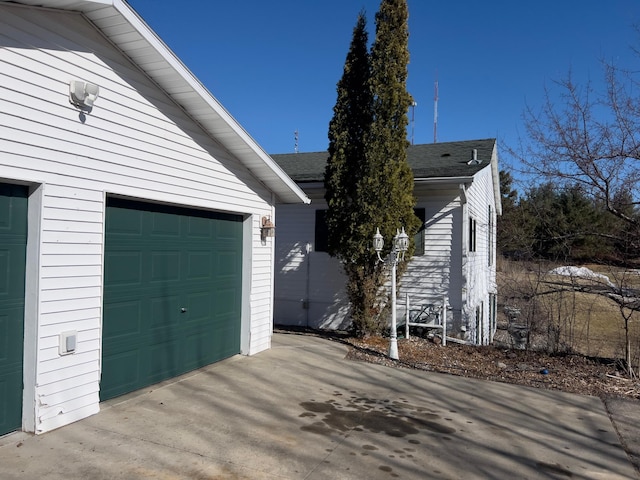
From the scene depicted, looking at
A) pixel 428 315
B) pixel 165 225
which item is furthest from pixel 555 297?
pixel 165 225

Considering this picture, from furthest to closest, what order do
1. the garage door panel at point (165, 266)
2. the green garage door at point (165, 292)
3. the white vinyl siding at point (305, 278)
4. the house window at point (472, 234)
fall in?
the house window at point (472, 234), the white vinyl siding at point (305, 278), the garage door panel at point (165, 266), the green garage door at point (165, 292)

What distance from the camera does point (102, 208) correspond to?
4719 millimetres

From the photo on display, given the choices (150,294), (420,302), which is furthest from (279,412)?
(420,302)

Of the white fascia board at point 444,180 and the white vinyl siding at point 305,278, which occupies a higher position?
the white fascia board at point 444,180

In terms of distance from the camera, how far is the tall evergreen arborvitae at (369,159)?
8.95 metres

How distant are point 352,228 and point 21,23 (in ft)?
20.6

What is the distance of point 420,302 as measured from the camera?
413 inches

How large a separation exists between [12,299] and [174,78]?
2.87 m

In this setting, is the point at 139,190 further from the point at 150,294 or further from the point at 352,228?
the point at 352,228

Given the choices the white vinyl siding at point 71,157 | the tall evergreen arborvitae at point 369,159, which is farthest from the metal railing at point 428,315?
the white vinyl siding at point 71,157

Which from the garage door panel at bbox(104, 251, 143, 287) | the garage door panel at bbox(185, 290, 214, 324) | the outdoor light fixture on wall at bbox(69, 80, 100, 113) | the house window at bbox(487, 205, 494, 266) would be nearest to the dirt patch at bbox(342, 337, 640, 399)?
the garage door panel at bbox(185, 290, 214, 324)

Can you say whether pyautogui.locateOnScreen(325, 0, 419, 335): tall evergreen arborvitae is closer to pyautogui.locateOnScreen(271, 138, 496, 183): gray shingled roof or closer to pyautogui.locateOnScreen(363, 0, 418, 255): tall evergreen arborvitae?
pyautogui.locateOnScreen(363, 0, 418, 255): tall evergreen arborvitae

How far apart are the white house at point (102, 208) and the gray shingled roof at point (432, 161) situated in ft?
14.7

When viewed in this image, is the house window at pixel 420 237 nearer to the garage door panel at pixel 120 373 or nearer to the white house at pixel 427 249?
the white house at pixel 427 249
